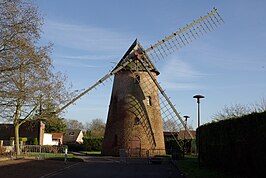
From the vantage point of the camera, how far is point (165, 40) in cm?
3716

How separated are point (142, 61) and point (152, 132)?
7283mm

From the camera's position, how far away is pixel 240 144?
1483 centimetres

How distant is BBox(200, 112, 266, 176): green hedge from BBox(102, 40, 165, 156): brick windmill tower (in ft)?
49.5

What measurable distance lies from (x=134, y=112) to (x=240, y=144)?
21.2 meters

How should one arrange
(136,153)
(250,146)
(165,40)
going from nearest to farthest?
(250,146)
(136,153)
(165,40)

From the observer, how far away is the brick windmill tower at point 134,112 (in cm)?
3516

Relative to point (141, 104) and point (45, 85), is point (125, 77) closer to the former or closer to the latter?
point (141, 104)

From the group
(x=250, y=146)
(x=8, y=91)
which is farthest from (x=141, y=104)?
(x=250, y=146)

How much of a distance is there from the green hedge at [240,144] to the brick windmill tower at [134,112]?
1509 centimetres

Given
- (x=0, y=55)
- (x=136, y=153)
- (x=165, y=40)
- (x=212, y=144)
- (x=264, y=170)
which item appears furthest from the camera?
(x=165, y=40)

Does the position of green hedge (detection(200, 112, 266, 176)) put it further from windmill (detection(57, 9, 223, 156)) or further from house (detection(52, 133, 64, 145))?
house (detection(52, 133, 64, 145))

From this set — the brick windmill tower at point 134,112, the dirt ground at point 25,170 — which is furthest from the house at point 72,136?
the dirt ground at point 25,170

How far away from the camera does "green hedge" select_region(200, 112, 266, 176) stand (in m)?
12.8

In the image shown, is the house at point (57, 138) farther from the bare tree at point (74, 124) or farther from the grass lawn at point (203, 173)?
the grass lawn at point (203, 173)
